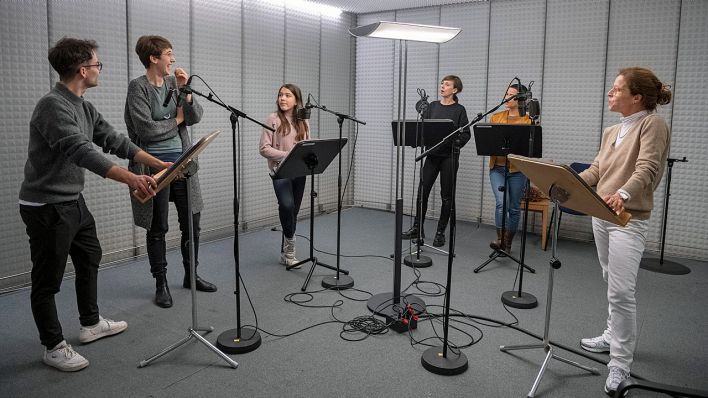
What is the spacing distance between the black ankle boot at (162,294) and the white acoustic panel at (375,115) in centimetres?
394

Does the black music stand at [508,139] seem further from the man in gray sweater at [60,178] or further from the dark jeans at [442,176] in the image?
the man in gray sweater at [60,178]

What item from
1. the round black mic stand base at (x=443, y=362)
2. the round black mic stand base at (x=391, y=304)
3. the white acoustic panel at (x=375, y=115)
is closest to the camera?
the round black mic stand base at (x=443, y=362)

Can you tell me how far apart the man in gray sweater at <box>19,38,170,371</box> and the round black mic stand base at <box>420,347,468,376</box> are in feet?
5.64

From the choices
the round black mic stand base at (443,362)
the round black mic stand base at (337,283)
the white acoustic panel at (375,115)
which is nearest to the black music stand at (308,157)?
the round black mic stand base at (337,283)

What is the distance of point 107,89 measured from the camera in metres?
4.24

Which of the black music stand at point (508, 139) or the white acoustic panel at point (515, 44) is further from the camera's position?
the white acoustic panel at point (515, 44)

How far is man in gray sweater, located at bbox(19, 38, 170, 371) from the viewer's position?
2.52 m

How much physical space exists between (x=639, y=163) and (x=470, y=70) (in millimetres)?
4052

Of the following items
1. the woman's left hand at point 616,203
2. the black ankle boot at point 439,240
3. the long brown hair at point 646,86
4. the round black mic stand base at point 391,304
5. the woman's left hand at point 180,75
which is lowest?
the round black mic stand base at point 391,304

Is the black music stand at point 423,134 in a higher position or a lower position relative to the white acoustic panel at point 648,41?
lower

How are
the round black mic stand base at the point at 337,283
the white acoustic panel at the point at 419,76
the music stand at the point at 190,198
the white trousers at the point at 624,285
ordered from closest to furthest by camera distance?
the music stand at the point at 190,198
the white trousers at the point at 624,285
the round black mic stand base at the point at 337,283
the white acoustic panel at the point at 419,76

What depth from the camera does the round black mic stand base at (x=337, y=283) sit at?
4025 millimetres

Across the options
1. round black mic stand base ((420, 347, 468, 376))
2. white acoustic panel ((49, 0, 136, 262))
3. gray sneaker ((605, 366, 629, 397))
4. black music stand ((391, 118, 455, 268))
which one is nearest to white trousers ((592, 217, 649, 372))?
gray sneaker ((605, 366, 629, 397))

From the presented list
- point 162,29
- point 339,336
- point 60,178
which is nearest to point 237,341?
point 339,336
